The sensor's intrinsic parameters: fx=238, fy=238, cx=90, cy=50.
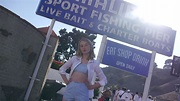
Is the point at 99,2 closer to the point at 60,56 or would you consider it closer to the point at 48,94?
the point at 48,94

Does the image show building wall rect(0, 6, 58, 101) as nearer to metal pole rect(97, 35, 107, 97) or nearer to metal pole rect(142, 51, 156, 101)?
metal pole rect(97, 35, 107, 97)

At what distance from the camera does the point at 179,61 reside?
15102mm

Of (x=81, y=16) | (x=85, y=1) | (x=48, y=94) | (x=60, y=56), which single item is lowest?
(x=48, y=94)

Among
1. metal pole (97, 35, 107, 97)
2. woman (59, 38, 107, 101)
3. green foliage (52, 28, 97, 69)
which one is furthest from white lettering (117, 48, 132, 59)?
green foliage (52, 28, 97, 69)

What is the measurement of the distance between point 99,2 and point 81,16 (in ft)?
3.38

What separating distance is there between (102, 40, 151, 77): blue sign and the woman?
6305 millimetres

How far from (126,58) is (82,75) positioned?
7001 mm

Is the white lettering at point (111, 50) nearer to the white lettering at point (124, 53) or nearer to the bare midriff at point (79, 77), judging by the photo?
the white lettering at point (124, 53)

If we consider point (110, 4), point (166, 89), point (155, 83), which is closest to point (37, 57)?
point (110, 4)

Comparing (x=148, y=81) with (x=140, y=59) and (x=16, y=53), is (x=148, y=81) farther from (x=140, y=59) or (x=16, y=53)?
(x=16, y=53)

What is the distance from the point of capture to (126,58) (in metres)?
10.0

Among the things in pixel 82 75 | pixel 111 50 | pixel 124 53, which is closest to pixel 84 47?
pixel 82 75

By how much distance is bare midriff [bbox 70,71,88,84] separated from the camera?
3.20 metres

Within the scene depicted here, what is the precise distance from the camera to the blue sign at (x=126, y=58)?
988 centimetres
